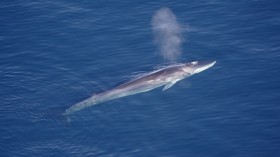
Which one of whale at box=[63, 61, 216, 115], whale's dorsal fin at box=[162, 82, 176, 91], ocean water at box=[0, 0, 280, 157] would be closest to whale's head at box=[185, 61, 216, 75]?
whale at box=[63, 61, 216, 115]

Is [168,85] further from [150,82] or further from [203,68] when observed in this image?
[203,68]

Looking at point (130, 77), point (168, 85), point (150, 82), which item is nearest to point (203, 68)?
point (168, 85)

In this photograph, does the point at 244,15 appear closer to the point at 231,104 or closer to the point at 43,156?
the point at 231,104

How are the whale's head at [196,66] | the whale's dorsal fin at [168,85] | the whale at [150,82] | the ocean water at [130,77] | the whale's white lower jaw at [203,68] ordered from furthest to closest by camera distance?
the whale's white lower jaw at [203,68], the whale's head at [196,66], the whale's dorsal fin at [168,85], the whale at [150,82], the ocean water at [130,77]

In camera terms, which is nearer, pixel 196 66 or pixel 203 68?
pixel 196 66

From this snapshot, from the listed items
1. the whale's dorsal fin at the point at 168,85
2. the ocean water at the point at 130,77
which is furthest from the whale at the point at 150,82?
the ocean water at the point at 130,77

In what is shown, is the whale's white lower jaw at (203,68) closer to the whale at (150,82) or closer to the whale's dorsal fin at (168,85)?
the whale at (150,82)

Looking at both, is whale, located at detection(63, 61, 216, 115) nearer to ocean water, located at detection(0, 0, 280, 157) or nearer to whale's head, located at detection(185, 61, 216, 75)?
whale's head, located at detection(185, 61, 216, 75)

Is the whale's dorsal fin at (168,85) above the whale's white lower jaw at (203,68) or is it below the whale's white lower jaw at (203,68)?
below
